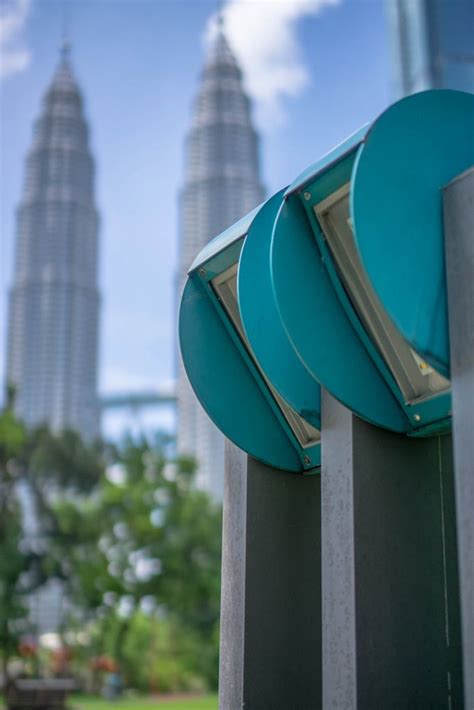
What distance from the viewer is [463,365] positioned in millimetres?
3385

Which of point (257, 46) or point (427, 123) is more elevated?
point (257, 46)

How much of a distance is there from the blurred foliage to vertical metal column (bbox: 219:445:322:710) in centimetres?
2073

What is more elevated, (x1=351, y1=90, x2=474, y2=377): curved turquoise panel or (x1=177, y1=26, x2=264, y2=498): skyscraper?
(x1=177, y1=26, x2=264, y2=498): skyscraper

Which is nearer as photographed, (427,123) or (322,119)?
(427,123)

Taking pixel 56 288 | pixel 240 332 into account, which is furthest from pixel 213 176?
pixel 240 332

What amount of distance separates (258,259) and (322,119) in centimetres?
10025

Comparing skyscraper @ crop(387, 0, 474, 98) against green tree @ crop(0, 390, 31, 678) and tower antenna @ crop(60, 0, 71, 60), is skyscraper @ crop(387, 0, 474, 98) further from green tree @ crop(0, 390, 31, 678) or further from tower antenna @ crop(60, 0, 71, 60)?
tower antenna @ crop(60, 0, 71, 60)

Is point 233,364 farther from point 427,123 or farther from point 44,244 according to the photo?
point 44,244

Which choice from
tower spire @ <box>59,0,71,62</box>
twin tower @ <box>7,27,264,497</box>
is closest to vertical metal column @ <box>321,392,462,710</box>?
twin tower @ <box>7,27,264,497</box>

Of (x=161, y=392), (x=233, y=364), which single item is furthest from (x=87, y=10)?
(x=233, y=364)

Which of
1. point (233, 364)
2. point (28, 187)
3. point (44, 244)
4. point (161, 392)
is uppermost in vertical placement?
point (28, 187)

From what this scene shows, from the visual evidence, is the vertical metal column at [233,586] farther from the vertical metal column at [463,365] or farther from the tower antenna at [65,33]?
the tower antenna at [65,33]

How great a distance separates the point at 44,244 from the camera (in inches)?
3479

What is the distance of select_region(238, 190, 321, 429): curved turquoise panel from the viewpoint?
14.0 feet
